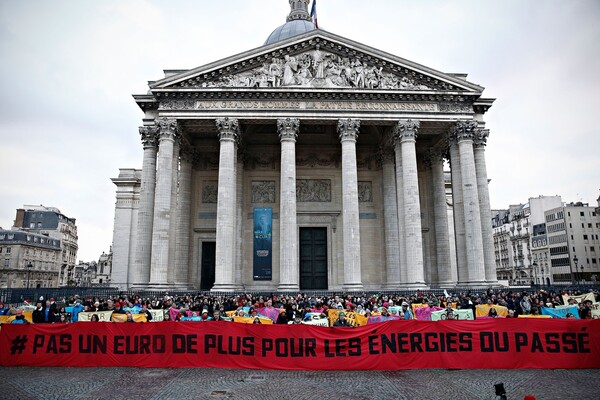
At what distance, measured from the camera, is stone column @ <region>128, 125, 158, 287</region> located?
2762 cm

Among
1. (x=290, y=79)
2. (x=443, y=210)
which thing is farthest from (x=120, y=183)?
(x=443, y=210)

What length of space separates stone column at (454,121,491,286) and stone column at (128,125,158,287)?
67.7 feet

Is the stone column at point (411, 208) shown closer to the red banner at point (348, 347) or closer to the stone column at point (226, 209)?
the stone column at point (226, 209)

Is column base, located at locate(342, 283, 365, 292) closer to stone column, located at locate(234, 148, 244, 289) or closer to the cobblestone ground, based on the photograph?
stone column, located at locate(234, 148, 244, 289)

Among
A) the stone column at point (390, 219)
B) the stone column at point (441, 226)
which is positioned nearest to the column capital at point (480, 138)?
the stone column at point (441, 226)

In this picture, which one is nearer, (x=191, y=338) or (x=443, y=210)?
(x=191, y=338)

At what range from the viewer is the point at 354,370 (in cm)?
1083

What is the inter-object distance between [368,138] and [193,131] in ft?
46.1

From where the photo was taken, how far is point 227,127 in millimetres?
27922

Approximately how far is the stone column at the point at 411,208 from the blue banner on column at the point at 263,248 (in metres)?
9.65

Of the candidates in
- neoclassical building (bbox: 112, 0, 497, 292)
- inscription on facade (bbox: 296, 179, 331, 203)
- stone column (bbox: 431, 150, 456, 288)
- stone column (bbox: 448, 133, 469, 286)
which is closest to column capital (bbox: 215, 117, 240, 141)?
neoclassical building (bbox: 112, 0, 497, 292)

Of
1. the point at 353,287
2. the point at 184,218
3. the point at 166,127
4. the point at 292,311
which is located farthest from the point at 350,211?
the point at 166,127

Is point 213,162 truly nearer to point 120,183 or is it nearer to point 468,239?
point 120,183

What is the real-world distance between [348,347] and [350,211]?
1655 centimetres
